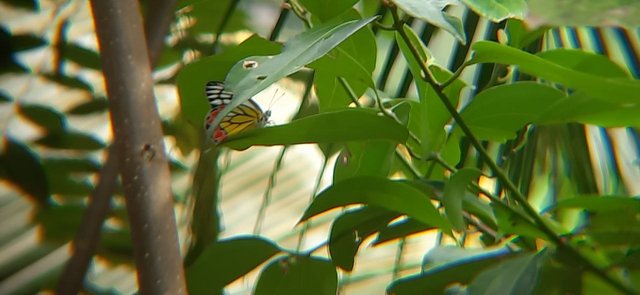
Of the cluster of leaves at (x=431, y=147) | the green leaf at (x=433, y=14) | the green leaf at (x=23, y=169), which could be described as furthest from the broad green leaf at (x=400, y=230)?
the green leaf at (x=23, y=169)

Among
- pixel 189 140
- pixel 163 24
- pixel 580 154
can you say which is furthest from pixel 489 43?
pixel 189 140

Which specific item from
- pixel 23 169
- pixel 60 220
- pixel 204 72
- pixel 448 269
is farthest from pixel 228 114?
pixel 60 220

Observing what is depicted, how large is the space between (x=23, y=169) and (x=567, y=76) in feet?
2.25

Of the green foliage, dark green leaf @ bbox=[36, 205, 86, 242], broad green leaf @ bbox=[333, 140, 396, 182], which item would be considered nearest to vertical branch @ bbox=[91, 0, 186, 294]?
the green foliage

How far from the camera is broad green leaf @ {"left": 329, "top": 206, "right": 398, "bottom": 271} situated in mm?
500

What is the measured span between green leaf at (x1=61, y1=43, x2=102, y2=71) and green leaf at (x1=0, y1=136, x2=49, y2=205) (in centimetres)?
12

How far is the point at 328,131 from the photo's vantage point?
43cm

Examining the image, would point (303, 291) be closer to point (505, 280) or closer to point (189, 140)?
point (505, 280)

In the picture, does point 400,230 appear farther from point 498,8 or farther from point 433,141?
point 498,8

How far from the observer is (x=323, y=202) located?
478 millimetres

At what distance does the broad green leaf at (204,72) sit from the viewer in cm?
46

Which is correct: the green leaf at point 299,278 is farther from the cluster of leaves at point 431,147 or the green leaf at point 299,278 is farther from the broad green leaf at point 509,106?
the broad green leaf at point 509,106

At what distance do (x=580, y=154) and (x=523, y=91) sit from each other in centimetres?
29

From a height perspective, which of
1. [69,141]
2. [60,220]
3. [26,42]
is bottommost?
[60,220]
